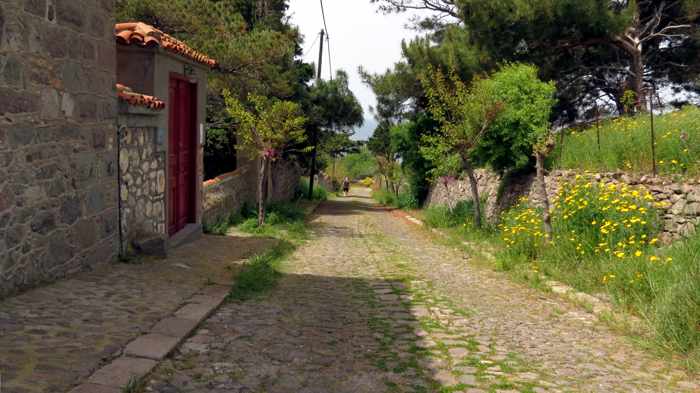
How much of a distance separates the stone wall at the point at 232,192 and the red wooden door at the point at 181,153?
1161 millimetres

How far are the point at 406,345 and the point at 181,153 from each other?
6.62 metres

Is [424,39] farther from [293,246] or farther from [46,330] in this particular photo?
[46,330]

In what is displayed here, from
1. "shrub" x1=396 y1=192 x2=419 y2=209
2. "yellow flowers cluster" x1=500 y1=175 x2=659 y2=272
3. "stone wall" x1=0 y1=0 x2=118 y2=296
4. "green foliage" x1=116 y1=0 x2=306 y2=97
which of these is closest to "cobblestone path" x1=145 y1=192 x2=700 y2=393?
"yellow flowers cluster" x1=500 y1=175 x2=659 y2=272

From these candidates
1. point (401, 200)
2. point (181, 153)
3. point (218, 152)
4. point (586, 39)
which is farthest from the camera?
point (401, 200)

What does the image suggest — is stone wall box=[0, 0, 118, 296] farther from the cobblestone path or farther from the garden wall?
the garden wall

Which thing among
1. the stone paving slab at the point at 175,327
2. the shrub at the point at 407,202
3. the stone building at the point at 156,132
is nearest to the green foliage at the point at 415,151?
the shrub at the point at 407,202

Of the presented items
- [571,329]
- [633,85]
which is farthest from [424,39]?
[571,329]

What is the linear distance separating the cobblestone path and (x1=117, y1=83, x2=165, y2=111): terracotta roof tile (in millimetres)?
2899

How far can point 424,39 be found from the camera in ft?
61.1

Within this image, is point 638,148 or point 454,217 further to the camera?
point 454,217

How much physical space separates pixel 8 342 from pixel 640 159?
875cm

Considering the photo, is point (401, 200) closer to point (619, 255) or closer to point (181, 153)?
point (181, 153)

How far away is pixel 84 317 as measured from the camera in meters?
4.67

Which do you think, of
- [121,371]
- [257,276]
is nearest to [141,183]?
[257,276]
